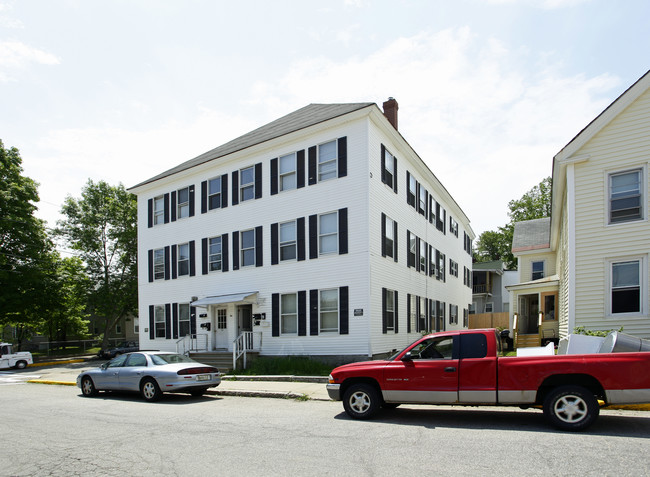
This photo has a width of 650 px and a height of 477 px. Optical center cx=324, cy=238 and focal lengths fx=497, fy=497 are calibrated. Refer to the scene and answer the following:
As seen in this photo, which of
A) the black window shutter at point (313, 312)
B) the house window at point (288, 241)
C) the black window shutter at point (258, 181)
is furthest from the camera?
the black window shutter at point (258, 181)

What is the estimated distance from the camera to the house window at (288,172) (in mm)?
20203

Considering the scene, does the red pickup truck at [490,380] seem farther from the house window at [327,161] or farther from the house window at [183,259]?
the house window at [183,259]

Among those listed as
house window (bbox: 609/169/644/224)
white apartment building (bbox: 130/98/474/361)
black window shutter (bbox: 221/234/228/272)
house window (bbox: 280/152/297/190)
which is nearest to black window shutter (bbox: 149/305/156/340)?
white apartment building (bbox: 130/98/474/361)

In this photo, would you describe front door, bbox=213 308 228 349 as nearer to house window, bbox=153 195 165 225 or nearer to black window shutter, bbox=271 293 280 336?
black window shutter, bbox=271 293 280 336

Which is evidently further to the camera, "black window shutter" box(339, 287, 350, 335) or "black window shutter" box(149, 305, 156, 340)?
"black window shutter" box(149, 305, 156, 340)

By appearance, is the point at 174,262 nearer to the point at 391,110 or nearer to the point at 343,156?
the point at 343,156

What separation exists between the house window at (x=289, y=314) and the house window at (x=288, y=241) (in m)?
1.57

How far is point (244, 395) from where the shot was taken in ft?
44.7

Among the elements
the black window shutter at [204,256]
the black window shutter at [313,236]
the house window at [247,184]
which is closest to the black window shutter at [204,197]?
the black window shutter at [204,256]

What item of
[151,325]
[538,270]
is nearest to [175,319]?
[151,325]

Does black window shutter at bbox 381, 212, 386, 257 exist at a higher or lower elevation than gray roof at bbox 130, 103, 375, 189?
lower

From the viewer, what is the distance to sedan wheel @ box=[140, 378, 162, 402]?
1288cm

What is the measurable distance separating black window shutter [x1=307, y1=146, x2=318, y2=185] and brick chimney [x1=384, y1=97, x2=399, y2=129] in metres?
4.72

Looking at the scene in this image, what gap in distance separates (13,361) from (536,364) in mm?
30534
